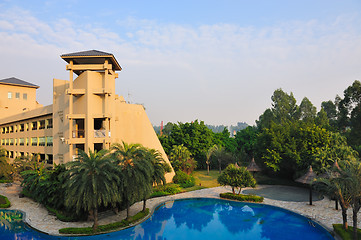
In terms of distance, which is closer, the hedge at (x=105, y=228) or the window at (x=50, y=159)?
the hedge at (x=105, y=228)

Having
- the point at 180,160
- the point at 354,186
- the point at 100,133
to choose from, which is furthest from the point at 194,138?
the point at 354,186

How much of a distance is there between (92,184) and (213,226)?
11469mm

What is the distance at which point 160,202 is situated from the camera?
26.7 meters

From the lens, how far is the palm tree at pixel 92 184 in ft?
56.4

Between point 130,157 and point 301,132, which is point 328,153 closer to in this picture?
point 301,132

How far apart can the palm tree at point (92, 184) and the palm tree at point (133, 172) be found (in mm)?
1037

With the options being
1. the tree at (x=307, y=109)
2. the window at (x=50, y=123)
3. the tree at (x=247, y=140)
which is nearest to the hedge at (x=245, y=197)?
the window at (x=50, y=123)

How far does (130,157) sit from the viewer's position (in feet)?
64.3

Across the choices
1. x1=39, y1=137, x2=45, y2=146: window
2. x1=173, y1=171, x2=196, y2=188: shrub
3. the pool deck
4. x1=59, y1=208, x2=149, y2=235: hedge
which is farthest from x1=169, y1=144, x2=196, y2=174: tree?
x1=39, y1=137, x2=45, y2=146: window

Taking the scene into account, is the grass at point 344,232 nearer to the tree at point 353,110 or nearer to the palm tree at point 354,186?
the palm tree at point 354,186

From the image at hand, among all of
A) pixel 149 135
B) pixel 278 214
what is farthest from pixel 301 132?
pixel 149 135

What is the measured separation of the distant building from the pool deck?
5.77 m

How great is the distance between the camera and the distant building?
25.6 meters

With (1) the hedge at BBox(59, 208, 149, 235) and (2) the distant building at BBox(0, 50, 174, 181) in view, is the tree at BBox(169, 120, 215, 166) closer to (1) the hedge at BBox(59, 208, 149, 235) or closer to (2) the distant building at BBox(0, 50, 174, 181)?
(2) the distant building at BBox(0, 50, 174, 181)
